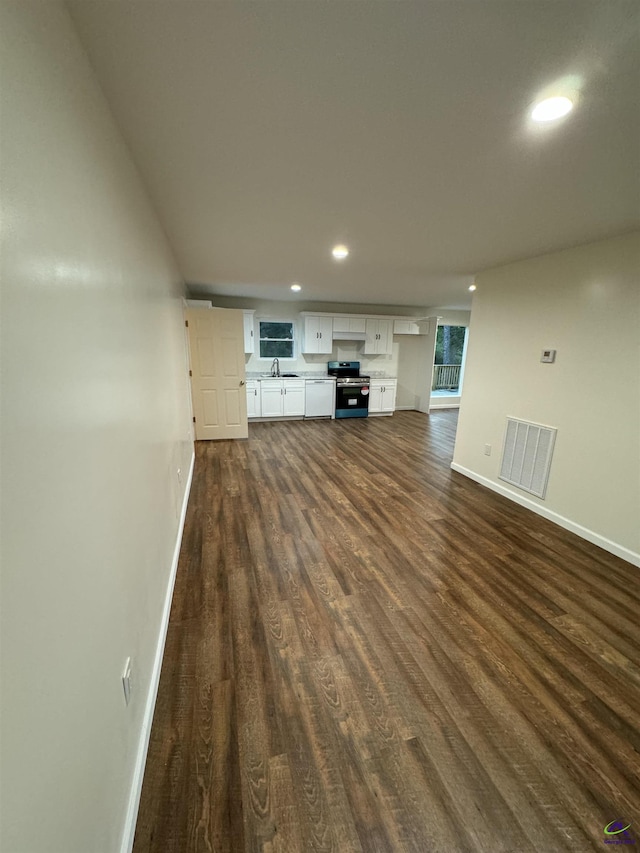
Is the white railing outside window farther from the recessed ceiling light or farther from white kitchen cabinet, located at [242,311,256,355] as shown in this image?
the recessed ceiling light

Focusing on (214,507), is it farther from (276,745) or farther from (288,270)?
(288,270)

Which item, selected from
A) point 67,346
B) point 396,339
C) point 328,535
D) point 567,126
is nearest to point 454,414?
point 396,339

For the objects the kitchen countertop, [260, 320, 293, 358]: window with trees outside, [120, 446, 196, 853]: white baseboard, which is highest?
[260, 320, 293, 358]: window with trees outside

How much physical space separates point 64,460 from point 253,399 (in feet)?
17.8

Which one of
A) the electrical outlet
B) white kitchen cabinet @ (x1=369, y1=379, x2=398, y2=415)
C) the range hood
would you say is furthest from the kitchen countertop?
the electrical outlet

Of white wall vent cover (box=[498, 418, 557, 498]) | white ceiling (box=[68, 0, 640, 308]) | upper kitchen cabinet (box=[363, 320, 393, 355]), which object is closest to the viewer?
white ceiling (box=[68, 0, 640, 308])

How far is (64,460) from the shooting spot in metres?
0.71

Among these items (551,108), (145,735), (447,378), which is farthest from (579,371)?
(447,378)

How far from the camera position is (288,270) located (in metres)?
3.71

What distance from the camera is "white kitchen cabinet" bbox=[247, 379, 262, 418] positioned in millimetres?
5957

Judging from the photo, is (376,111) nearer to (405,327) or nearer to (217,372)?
(217,372)
